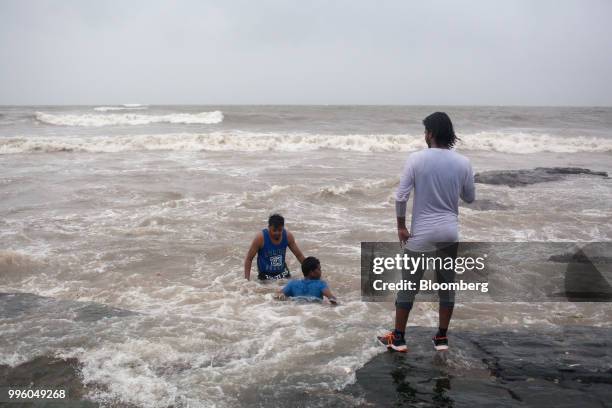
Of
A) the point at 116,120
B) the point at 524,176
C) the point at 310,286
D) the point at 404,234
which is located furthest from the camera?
the point at 116,120

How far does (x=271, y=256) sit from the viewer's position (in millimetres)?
6152

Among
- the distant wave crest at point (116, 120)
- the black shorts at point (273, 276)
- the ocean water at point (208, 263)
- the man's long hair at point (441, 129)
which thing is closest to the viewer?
the man's long hair at point (441, 129)

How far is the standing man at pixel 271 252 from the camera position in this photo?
604 cm

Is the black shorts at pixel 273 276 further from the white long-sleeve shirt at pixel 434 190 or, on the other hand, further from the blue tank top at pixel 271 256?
the white long-sleeve shirt at pixel 434 190

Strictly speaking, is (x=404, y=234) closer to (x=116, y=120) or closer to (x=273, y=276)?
(x=273, y=276)

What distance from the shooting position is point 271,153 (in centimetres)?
2238

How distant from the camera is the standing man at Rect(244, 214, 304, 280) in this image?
6035 mm

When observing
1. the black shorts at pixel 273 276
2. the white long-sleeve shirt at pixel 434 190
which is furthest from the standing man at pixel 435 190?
the black shorts at pixel 273 276

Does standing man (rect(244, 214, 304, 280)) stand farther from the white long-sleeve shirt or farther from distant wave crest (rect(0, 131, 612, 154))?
distant wave crest (rect(0, 131, 612, 154))

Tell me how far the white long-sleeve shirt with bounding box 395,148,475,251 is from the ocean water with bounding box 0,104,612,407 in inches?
43.2

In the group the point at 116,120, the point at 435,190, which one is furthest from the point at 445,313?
the point at 116,120

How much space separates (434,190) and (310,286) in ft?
7.52

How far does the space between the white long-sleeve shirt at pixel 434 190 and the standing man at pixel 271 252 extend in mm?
2546

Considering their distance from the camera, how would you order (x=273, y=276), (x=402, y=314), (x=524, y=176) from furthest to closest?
(x=524, y=176) < (x=273, y=276) < (x=402, y=314)
